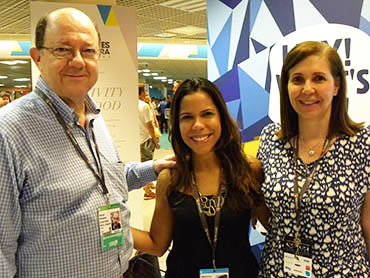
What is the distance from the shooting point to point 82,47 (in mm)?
1396

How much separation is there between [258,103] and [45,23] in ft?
6.62

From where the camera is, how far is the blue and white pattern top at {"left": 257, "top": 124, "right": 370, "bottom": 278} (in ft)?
4.86

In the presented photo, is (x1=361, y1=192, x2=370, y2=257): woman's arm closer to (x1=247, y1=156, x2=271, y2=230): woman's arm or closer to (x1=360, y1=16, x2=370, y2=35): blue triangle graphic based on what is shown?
(x1=247, y1=156, x2=271, y2=230): woman's arm

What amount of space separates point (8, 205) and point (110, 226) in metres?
0.40

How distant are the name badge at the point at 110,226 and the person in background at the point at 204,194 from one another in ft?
0.97

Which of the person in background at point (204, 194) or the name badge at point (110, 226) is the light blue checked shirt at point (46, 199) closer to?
the name badge at point (110, 226)

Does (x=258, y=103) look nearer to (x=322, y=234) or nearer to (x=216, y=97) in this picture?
(x=216, y=97)

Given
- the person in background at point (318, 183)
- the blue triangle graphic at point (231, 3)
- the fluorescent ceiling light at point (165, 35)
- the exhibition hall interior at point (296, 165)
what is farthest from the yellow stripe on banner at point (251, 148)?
the fluorescent ceiling light at point (165, 35)

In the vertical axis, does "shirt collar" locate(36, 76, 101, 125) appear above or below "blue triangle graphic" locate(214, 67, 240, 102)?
below

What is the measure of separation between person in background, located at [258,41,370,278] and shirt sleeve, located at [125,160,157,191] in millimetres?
654

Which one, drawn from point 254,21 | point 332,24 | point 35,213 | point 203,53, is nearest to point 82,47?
point 35,213

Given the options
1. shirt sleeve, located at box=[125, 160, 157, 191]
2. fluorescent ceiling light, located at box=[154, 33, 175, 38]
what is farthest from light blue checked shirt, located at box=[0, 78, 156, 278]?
fluorescent ceiling light, located at box=[154, 33, 175, 38]

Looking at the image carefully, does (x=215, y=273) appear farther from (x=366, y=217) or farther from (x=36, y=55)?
(x=36, y=55)

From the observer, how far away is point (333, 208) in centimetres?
146
